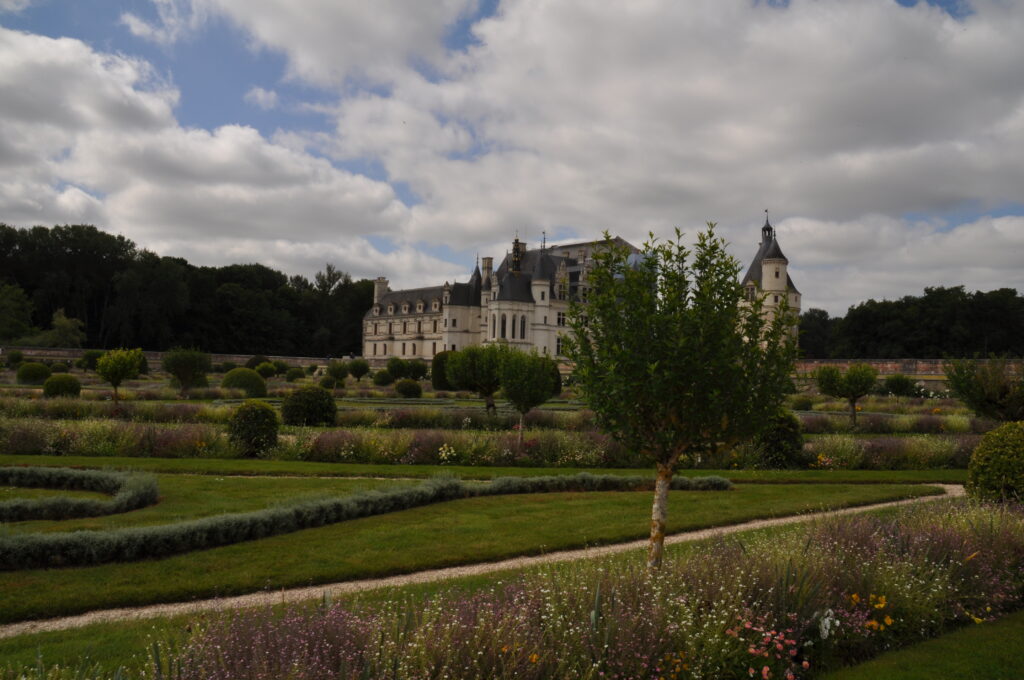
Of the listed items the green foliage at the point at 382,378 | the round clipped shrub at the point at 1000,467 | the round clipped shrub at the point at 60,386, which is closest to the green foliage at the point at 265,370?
the green foliage at the point at 382,378

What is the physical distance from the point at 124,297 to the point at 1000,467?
238ft

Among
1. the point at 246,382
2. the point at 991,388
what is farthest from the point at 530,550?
the point at 246,382

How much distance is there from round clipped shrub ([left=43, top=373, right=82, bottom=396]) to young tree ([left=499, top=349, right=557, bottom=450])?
53.6 ft

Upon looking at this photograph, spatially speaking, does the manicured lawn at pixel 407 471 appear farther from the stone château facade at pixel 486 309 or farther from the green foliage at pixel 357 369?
the stone château facade at pixel 486 309

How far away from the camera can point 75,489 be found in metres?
11.9

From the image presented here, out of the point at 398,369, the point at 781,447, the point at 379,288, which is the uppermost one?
the point at 379,288

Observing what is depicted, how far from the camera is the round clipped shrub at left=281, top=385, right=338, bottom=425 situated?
20.7 metres

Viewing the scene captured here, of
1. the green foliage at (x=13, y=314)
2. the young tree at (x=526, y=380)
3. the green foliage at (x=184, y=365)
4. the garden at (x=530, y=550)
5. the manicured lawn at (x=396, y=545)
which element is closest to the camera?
the garden at (x=530, y=550)

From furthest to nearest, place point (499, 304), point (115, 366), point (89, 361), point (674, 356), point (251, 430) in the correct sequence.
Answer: point (499, 304) < point (89, 361) < point (115, 366) < point (251, 430) < point (674, 356)

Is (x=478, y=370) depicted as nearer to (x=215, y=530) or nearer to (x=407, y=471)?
(x=407, y=471)

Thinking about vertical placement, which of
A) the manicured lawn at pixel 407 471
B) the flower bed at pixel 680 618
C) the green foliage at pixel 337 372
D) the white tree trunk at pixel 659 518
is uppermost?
the green foliage at pixel 337 372

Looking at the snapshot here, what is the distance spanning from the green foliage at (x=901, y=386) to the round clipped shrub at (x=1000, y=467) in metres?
29.4

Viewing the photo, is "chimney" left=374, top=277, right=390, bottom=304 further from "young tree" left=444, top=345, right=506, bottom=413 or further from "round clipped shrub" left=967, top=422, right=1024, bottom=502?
"round clipped shrub" left=967, top=422, right=1024, bottom=502

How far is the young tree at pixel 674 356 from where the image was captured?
632 centimetres
